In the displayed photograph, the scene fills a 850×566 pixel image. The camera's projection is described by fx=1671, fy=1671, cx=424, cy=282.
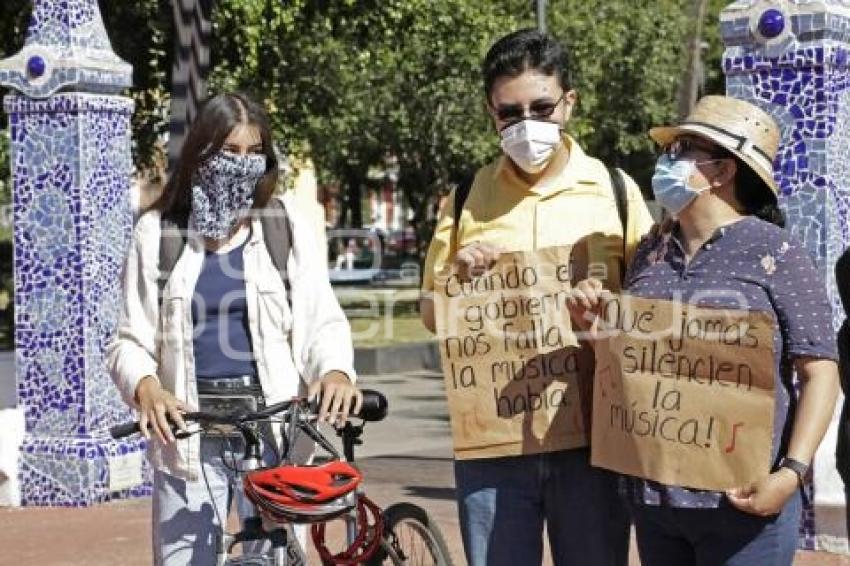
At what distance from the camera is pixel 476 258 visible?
13.4ft

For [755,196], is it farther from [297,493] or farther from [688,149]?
Answer: [297,493]

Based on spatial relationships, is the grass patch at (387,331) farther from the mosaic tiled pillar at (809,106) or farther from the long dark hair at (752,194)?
the long dark hair at (752,194)

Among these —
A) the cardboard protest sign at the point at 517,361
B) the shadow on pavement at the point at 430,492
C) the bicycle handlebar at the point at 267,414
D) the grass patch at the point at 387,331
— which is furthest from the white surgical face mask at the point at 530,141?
the grass patch at the point at 387,331

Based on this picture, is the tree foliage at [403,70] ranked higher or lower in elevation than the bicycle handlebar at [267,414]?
higher

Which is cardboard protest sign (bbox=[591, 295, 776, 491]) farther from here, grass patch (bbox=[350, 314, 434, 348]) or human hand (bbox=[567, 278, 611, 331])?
grass patch (bbox=[350, 314, 434, 348])

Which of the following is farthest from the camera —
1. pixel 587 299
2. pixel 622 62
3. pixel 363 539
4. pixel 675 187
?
pixel 622 62

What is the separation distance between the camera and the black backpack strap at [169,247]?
14.4ft

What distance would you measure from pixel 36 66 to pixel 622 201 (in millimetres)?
6241

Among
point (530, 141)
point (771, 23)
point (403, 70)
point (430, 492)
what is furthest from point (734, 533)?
point (403, 70)

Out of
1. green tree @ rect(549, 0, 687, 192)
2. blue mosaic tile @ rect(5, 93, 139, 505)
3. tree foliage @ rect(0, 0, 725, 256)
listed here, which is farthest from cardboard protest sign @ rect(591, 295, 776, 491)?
green tree @ rect(549, 0, 687, 192)

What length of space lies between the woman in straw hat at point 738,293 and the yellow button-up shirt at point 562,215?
29 centimetres

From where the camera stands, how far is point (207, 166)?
436cm

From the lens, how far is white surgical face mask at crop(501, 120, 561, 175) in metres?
4.03

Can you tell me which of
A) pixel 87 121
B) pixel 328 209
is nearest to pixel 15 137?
pixel 87 121
